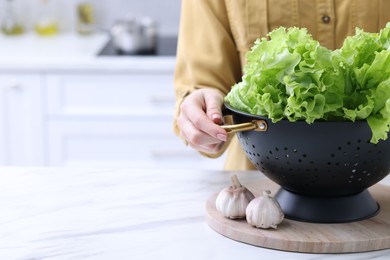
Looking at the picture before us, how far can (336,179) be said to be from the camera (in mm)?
1354

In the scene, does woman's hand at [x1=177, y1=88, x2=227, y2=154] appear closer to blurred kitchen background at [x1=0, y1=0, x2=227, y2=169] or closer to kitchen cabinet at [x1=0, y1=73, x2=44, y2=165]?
blurred kitchen background at [x1=0, y1=0, x2=227, y2=169]

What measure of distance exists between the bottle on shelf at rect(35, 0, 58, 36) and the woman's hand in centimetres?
214

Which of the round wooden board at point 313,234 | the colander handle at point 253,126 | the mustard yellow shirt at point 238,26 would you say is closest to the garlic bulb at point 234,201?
the round wooden board at point 313,234

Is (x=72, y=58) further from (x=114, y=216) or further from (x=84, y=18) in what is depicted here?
(x=114, y=216)

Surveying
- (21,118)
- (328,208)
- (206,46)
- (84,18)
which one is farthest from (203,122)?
(84,18)

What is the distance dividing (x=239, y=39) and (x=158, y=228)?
65 centimetres

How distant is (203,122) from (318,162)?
0.74ft

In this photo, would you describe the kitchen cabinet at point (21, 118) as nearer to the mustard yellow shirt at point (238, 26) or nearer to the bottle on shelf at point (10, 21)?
the bottle on shelf at point (10, 21)

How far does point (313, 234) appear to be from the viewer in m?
1.34

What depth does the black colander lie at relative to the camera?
1.31 metres

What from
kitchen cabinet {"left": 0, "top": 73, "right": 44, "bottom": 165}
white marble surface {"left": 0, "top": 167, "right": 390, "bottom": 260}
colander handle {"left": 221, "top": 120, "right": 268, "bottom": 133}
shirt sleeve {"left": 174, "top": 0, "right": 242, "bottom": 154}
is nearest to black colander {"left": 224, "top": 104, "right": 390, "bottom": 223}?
colander handle {"left": 221, "top": 120, "right": 268, "bottom": 133}

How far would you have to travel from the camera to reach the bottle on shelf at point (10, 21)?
142 inches

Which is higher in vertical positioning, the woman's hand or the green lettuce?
the green lettuce

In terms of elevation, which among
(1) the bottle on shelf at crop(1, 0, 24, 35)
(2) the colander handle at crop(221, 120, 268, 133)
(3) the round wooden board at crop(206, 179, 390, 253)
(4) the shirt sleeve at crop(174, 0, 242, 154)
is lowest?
(1) the bottle on shelf at crop(1, 0, 24, 35)
